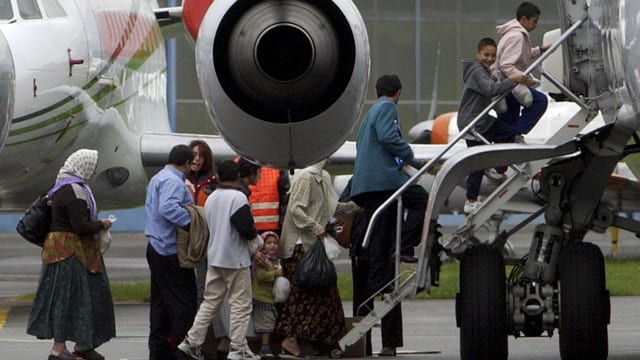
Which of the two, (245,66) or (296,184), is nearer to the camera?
(245,66)

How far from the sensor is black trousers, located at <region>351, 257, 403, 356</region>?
12641mm

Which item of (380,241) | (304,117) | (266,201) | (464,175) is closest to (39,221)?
(266,201)

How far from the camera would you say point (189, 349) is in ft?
39.4

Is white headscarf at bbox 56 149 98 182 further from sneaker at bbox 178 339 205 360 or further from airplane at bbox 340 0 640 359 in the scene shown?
airplane at bbox 340 0 640 359

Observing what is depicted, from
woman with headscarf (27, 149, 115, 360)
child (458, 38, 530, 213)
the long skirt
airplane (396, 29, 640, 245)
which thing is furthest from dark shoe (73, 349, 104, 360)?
child (458, 38, 530, 213)

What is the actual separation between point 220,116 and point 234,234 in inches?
181

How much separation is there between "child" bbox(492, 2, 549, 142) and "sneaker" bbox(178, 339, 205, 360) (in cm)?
273

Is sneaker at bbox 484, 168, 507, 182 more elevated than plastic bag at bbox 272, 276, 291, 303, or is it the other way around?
sneaker at bbox 484, 168, 507, 182

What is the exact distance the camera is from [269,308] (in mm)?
12750

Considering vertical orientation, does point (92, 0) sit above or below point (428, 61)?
above

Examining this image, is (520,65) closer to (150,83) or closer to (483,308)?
(483,308)

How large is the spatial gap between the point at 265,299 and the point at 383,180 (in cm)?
128

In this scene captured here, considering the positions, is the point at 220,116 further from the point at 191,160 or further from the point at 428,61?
the point at 428,61

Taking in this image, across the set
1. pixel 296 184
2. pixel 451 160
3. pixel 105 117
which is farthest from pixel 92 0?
pixel 451 160
